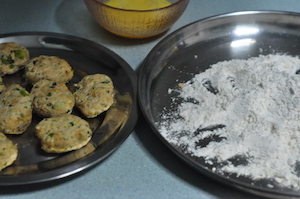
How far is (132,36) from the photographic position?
1.35 meters

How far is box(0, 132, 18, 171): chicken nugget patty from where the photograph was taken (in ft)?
2.88

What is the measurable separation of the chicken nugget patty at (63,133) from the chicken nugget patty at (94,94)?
0.05 metres

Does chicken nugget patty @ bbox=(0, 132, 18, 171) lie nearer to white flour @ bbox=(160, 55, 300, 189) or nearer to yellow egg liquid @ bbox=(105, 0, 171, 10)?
white flour @ bbox=(160, 55, 300, 189)

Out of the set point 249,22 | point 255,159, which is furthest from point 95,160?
point 249,22

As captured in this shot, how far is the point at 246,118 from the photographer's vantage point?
1015 millimetres

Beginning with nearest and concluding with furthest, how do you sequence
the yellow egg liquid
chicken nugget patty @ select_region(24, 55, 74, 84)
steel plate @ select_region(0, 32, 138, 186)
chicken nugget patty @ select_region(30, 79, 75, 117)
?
steel plate @ select_region(0, 32, 138, 186) < chicken nugget patty @ select_region(30, 79, 75, 117) < chicken nugget patty @ select_region(24, 55, 74, 84) < the yellow egg liquid

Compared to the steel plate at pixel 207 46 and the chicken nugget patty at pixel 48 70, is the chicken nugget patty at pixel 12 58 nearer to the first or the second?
the chicken nugget patty at pixel 48 70

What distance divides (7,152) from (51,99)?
204 mm

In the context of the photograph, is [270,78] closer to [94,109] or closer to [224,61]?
[224,61]

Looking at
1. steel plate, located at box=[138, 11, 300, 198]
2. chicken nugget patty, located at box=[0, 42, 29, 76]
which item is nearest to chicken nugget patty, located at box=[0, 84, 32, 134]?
chicken nugget patty, located at box=[0, 42, 29, 76]

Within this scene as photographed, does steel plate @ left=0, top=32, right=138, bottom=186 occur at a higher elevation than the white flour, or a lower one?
lower

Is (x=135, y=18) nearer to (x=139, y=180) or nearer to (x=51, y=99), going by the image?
(x=51, y=99)

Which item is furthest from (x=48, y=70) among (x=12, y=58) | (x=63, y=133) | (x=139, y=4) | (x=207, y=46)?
(x=207, y=46)

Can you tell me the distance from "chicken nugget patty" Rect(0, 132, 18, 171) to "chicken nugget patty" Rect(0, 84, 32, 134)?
0.04m
